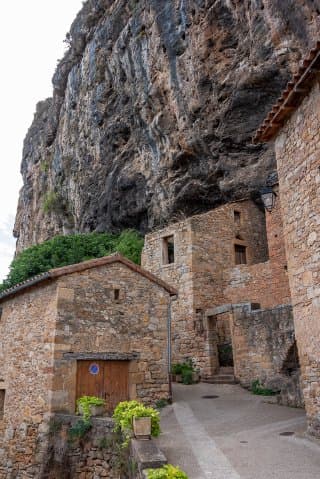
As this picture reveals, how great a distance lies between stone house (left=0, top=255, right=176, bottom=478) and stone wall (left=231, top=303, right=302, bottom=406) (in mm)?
3146

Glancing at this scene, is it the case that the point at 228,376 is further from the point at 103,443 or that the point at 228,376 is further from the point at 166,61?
the point at 166,61

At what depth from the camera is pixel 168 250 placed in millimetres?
19766

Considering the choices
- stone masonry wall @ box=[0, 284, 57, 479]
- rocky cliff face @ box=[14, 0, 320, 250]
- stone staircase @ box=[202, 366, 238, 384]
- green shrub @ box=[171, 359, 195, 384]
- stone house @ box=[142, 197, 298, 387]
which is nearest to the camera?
stone masonry wall @ box=[0, 284, 57, 479]

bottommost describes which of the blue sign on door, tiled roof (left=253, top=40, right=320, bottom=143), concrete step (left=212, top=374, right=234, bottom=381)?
concrete step (left=212, top=374, right=234, bottom=381)

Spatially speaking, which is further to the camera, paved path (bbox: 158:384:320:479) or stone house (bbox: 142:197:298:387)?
stone house (bbox: 142:197:298:387)

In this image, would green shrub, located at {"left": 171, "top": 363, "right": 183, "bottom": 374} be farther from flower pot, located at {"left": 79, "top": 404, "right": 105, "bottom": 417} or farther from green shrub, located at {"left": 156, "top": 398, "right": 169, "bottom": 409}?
flower pot, located at {"left": 79, "top": 404, "right": 105, "bottom": 417}

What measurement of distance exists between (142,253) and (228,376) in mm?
7045

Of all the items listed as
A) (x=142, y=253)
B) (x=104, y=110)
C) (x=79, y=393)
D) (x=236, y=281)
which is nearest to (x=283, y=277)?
(x=236, y=281)

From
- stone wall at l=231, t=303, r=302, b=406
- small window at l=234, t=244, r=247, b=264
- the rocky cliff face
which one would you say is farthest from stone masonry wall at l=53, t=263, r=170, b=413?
the rocky cliff face

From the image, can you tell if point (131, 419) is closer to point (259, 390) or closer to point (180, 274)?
point (259, 390)

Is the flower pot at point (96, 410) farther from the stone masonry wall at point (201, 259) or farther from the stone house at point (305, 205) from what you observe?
the stone masonry wall at point (201, 259)

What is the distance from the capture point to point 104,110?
2339 cm

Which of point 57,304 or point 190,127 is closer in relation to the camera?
point 57,304

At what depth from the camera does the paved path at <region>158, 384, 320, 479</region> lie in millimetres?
5863
